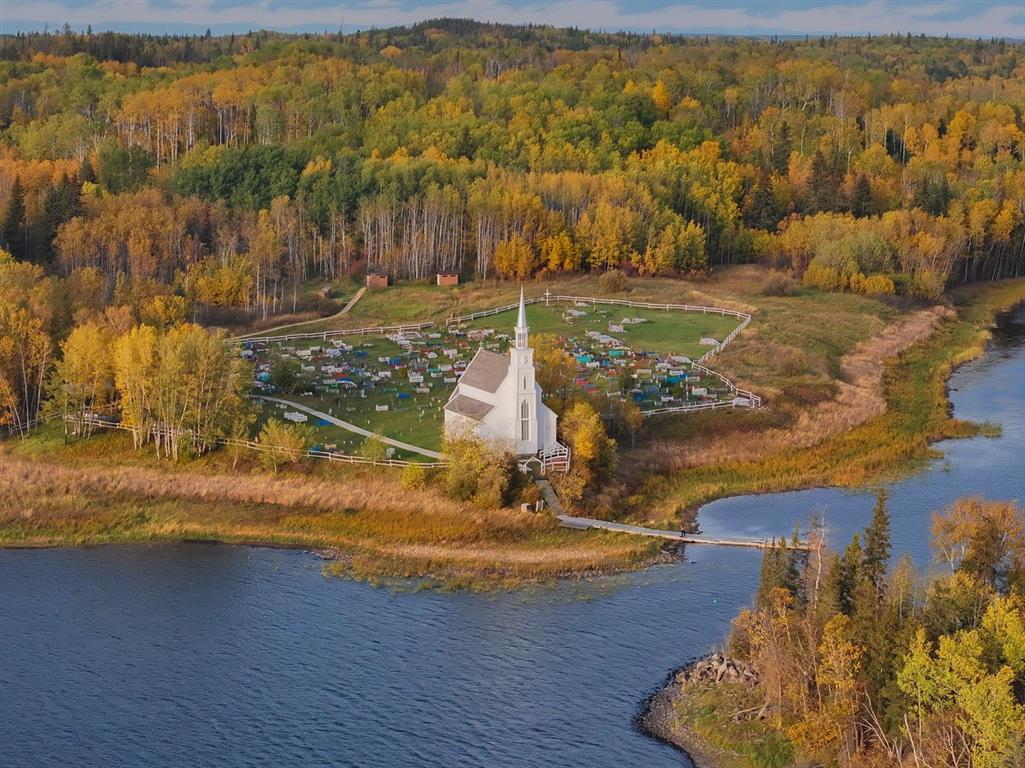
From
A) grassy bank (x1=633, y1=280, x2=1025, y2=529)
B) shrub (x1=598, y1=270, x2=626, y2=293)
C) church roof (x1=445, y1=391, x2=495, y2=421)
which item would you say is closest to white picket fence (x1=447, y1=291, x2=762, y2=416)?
shrub (x1=598, y1=270, x2=626, y2=293)

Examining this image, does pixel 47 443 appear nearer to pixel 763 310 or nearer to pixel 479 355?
pixel 479 355

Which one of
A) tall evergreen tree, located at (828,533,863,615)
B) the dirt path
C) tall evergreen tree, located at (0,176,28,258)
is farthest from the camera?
tall evergreen tree, located at (0,176,28,258)

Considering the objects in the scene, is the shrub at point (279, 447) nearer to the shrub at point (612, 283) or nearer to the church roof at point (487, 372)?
the church roof at point (487, 372)

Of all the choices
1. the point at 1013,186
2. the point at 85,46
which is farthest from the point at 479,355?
the point at 85,46

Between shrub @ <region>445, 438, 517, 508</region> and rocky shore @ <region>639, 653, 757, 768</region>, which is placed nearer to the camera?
rocky shore @ <region>639, 653, 757, 768</region>

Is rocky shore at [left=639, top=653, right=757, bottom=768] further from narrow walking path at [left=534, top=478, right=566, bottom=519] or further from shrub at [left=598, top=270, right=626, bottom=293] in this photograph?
shrub at [left=598, top=270, right=626, bottom=293]

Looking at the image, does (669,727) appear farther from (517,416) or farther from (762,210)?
(762,210)

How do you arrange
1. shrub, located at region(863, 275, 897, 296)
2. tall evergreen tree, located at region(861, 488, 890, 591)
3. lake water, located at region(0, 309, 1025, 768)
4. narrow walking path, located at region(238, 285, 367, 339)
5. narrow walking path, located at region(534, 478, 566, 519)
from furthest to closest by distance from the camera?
shrub, located at region(863, 275, 897, 296)
narrow walking path, located at region(238, 285, 367, 339)
narrow walking path, located at region(534, 478, 566, 519)
tall evergreen tree, located at region(861, 488, 890, 591)
lake water, located at region(0, 309, 1025, 768)

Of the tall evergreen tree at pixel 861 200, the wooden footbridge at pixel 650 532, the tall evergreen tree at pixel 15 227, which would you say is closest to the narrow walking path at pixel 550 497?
the wooden footbridge at pixel 650 532
